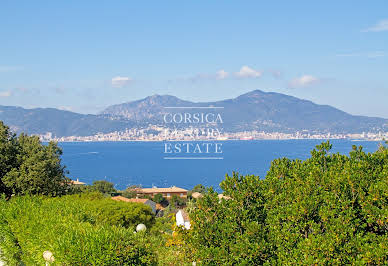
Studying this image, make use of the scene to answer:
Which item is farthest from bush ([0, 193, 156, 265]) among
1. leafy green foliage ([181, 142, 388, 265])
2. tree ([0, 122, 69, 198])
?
tree ([0, 122, 69, 198])

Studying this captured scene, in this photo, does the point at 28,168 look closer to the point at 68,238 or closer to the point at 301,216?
the point at 68,238

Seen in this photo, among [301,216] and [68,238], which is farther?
[68,238]

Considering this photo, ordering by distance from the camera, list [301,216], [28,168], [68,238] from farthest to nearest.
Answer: [28,168], [68,238], [301,216]

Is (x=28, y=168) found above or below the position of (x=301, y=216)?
below

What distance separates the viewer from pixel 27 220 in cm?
939

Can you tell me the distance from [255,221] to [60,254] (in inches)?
141

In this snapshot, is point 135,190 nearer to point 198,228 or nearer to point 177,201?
point 177,201

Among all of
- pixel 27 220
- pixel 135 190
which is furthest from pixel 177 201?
pixel 27 220

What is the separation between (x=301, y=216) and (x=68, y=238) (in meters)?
4.07

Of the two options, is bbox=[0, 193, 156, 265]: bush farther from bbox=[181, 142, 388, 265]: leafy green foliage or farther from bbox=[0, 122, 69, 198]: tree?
bbox=[0, 122, 69, 198]: tree

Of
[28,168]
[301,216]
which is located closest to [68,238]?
[301,216]

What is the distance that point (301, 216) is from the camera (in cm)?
686

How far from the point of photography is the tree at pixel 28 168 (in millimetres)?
20562

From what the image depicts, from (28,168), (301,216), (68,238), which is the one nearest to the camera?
(301,216)
